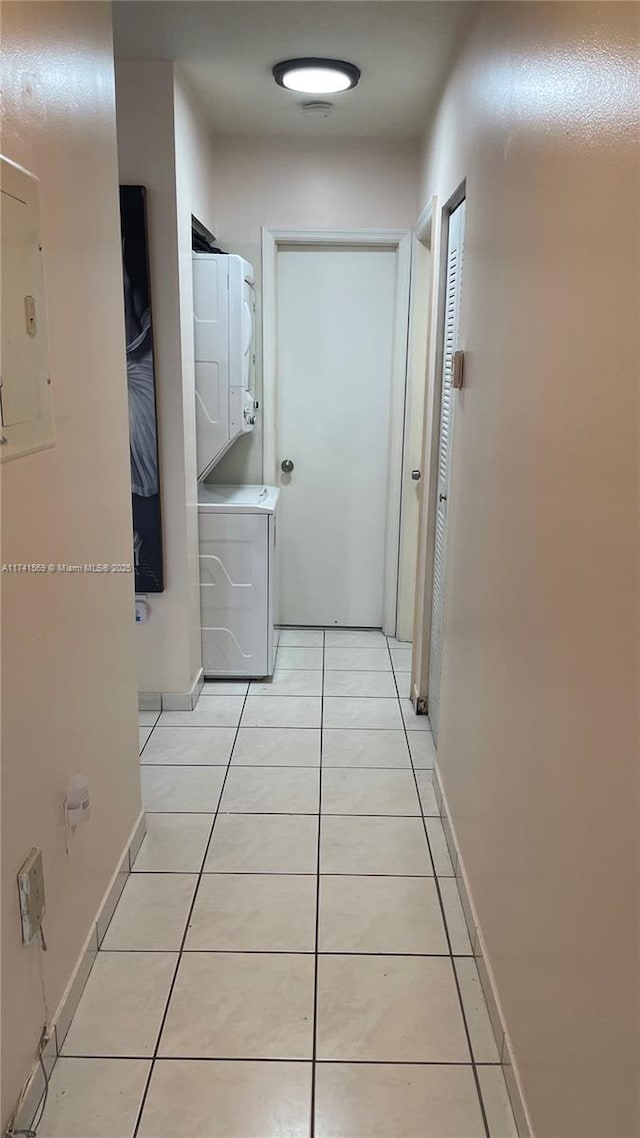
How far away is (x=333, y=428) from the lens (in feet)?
13.8

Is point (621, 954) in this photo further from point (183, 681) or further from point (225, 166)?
point (225, 166)

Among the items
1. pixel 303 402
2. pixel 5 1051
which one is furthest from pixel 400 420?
pixel 5 1051

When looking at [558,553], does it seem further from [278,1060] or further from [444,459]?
[444,459]

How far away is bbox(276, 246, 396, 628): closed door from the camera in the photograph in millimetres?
4039

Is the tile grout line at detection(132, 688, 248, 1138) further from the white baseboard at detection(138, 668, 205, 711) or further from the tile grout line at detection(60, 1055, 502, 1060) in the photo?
the white baseboard at detection(138, 668, 205, 711)

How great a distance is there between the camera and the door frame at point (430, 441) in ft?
10.1

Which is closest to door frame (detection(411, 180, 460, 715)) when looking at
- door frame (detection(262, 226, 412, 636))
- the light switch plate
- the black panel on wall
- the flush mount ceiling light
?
door frame (detection(262, 226, 412, 636))

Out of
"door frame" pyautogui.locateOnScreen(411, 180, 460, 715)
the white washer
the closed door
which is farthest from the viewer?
the closed door

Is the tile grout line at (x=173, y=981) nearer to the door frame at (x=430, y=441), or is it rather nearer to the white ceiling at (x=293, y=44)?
the door frame at (x=430, y=441)

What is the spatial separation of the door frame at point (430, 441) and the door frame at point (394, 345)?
357 mm

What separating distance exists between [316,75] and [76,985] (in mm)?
2973

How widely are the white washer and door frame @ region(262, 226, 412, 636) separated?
2.03ft

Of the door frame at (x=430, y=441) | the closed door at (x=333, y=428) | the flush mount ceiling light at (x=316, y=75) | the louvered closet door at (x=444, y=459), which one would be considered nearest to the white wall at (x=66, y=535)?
the flush mount ceiling light at (x=316, y=75)

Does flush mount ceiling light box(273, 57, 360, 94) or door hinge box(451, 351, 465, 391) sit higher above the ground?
flush mount ceiling light box(273, 57, 360, 94)
